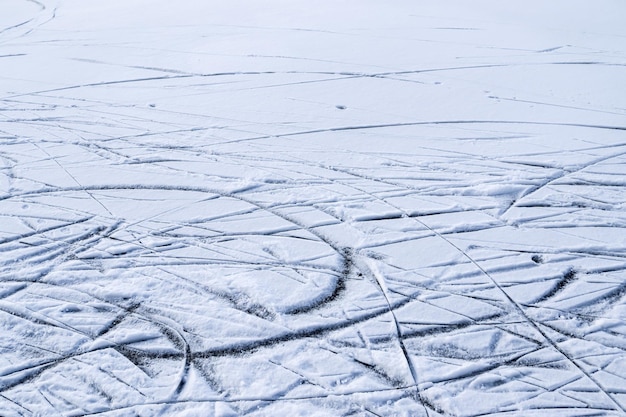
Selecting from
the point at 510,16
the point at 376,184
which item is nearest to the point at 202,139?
the point at 376,184

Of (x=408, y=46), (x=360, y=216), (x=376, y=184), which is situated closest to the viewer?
(x=360, y=216)

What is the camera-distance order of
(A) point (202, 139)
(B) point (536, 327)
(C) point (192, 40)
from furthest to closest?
(C) point (192, 40)
(A) point (202, 139)
(B) point (536, 327)

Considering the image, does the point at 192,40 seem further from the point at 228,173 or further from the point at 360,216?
the point at 360,216

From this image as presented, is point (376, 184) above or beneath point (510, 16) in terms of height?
beneath

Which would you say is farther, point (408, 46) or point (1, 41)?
point (1, 41)

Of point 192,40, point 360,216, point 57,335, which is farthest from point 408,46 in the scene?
point 57,335

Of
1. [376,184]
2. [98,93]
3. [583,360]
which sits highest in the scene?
[98,93]
